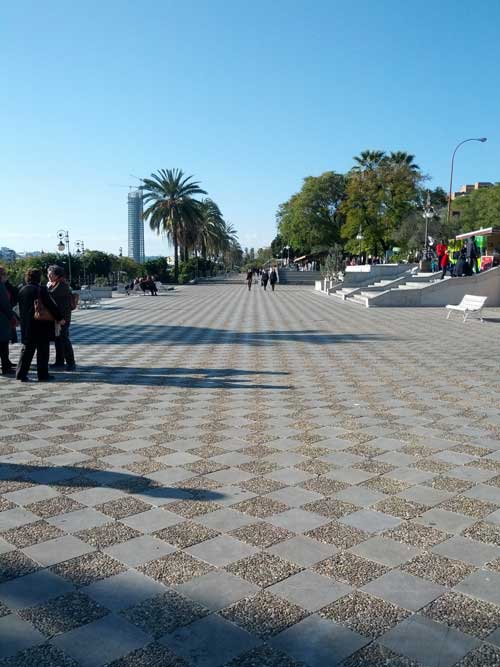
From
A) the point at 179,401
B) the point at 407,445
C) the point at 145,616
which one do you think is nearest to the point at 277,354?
the point at 179,401

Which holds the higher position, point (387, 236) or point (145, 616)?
point (387, 236)

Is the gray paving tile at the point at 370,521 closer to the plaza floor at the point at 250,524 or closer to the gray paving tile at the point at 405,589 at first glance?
the plaza floor at the point at 250,524

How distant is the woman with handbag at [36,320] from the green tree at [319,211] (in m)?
59.7

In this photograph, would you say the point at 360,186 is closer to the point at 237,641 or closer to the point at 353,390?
the point at 353,390

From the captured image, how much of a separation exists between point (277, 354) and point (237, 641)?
366 inches

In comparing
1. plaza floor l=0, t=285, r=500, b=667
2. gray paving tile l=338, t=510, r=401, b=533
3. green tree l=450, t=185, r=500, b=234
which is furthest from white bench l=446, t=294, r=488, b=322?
green tree l=450, t=185, r=500, b=234

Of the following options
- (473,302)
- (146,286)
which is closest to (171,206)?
(146,286)

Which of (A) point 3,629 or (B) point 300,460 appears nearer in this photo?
(A) point 3,629

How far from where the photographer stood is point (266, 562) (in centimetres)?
329

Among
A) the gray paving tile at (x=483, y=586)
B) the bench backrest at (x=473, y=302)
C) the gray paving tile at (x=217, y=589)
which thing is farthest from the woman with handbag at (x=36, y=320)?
the bench backrest at (x=473, y=302)

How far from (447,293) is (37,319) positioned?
19.5 m

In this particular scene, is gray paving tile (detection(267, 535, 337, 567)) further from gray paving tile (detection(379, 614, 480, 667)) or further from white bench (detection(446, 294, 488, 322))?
white bench (detection(446, 294, 488, 322))

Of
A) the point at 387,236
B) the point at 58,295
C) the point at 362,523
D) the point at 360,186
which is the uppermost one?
the point at 360,186

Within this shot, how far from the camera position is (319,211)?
220 ft
